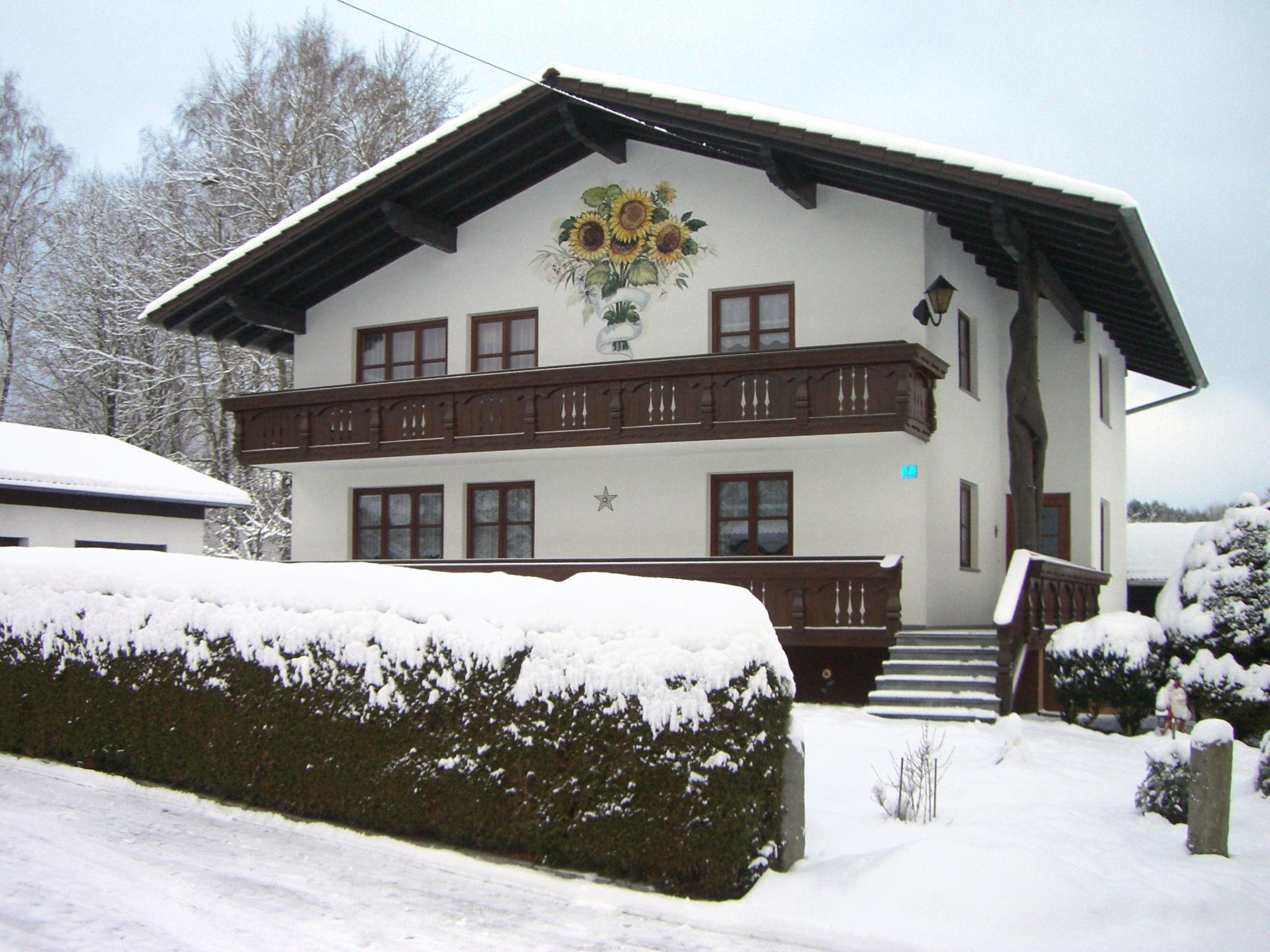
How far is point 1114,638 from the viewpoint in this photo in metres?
14.8

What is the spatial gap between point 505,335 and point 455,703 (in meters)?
12.7

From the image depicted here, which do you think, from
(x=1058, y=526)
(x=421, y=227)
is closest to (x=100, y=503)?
(x=421, y=227)

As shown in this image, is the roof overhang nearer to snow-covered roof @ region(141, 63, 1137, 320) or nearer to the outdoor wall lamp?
snow-covered roof @ region(141, 63, 1137, 320)

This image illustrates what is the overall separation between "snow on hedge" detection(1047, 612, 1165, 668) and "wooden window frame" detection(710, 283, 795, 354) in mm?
5532

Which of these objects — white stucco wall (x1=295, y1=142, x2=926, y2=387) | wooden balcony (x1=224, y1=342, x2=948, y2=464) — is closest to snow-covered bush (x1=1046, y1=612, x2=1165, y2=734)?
wooden balcony (x1=224, y1=342, x2=948, y2=464)

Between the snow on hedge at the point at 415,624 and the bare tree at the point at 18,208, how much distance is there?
24053 mm

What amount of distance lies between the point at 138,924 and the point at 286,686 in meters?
2.78

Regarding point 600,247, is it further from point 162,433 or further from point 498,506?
point 162,433

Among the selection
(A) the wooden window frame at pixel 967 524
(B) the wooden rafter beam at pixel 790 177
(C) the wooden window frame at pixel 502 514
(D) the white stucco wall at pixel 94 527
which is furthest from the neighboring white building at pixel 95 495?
(A) the wooden window frame at pixel 967 524

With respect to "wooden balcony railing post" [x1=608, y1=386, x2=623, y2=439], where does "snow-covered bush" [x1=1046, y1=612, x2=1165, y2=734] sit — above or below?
below

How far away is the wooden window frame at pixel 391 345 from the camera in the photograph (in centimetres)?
2094

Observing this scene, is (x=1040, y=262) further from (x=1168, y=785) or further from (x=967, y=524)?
(x=1168, y=785)

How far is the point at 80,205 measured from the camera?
1294 inches

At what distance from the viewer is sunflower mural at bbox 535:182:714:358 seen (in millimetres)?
19156
